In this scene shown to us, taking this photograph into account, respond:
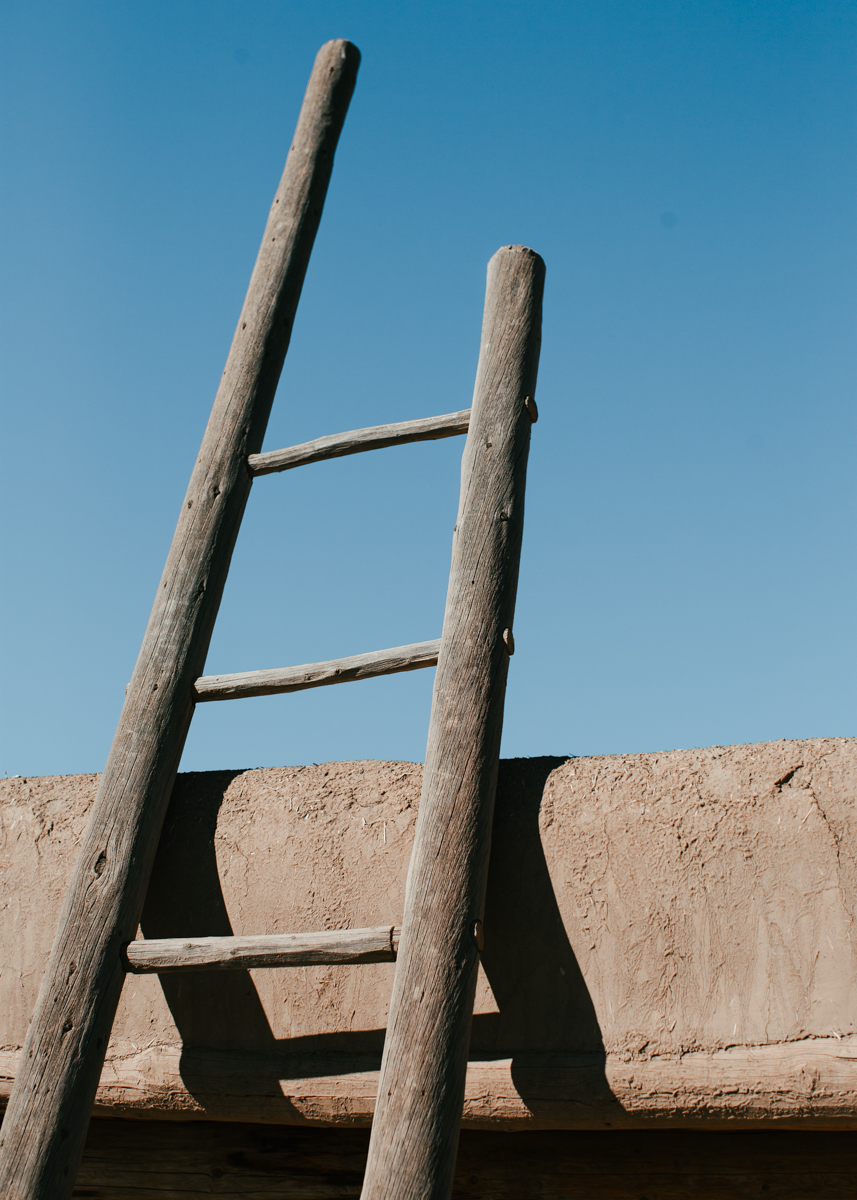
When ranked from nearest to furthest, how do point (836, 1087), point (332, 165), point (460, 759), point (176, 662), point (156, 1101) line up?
point (836, 1087), point (460, 759), point (156, 1101), point (176, 662), point (332, 165)

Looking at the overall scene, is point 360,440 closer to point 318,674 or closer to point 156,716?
point 318,674

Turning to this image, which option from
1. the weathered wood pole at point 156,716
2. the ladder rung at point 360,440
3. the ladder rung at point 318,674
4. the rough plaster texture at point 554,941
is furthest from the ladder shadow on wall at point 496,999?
the ladder rung at point 360,440

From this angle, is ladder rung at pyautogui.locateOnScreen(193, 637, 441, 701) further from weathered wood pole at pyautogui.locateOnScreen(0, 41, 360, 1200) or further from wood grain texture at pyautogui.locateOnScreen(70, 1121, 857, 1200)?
wood grain texture at pyautogui.locateOnScreen(70, 1121, 857, 1200)

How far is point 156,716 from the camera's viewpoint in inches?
83.5

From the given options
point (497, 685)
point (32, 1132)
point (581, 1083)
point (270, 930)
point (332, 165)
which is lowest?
point (32, 1132)

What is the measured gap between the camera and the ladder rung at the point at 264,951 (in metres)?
1.74

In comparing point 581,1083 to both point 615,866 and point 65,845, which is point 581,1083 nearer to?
point 615,866

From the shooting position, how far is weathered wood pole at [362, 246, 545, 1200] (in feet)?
5.12

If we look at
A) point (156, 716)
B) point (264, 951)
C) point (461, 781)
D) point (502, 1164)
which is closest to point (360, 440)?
point (156, 716)

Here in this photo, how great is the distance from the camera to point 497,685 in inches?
75.7

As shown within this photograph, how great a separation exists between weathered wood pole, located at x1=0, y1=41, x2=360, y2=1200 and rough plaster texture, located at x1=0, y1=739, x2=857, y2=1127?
8.5 inches

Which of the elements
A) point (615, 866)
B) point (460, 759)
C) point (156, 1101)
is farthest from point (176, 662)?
point (615, 866)

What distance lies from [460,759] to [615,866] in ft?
1.29

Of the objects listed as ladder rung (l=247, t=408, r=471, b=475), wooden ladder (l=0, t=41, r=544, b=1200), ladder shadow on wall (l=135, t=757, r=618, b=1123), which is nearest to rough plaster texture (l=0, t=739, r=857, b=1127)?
ladder shadow on wall (l=135, t=757, r=618, b=1123)
